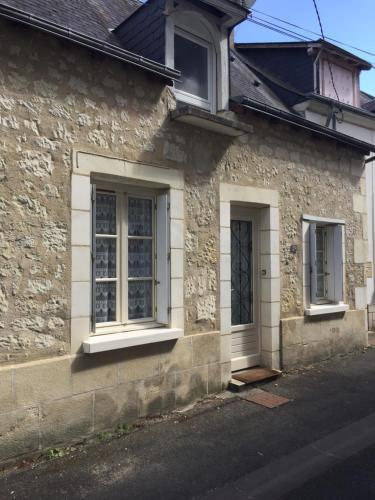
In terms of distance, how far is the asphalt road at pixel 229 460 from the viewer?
3.18 meters

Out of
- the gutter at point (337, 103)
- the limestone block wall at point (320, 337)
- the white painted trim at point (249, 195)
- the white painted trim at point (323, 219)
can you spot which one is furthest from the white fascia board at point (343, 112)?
the limestone block wall at point (320, 337)

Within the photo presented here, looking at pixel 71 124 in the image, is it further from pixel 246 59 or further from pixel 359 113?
pixel 359 113

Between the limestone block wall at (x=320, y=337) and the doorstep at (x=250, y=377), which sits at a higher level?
the limestone block wall at (x=320, y=337)

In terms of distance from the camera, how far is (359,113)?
8.95 metres

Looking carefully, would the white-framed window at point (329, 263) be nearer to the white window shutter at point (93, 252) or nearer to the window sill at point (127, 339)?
the window sill at point (127, 339)

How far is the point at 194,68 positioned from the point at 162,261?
2479mm

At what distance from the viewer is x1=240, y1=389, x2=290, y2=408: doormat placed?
16.4 feet

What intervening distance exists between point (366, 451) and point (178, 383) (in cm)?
196

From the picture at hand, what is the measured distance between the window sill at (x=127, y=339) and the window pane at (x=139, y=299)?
8.5 inches

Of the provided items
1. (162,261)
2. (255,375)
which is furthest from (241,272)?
(162,261)

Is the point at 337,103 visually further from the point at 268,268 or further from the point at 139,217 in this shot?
the point at 139,217

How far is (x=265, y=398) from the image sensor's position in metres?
5.18

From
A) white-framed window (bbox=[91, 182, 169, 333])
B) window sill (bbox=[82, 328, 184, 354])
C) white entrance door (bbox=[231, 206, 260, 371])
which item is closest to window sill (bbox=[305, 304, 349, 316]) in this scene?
white entrance door (bbox=[231, 206, 260, 371])

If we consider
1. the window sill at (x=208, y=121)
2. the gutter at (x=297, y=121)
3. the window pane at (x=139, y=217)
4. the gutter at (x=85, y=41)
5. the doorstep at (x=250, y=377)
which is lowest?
the doorstep at (x=250, y=377)
